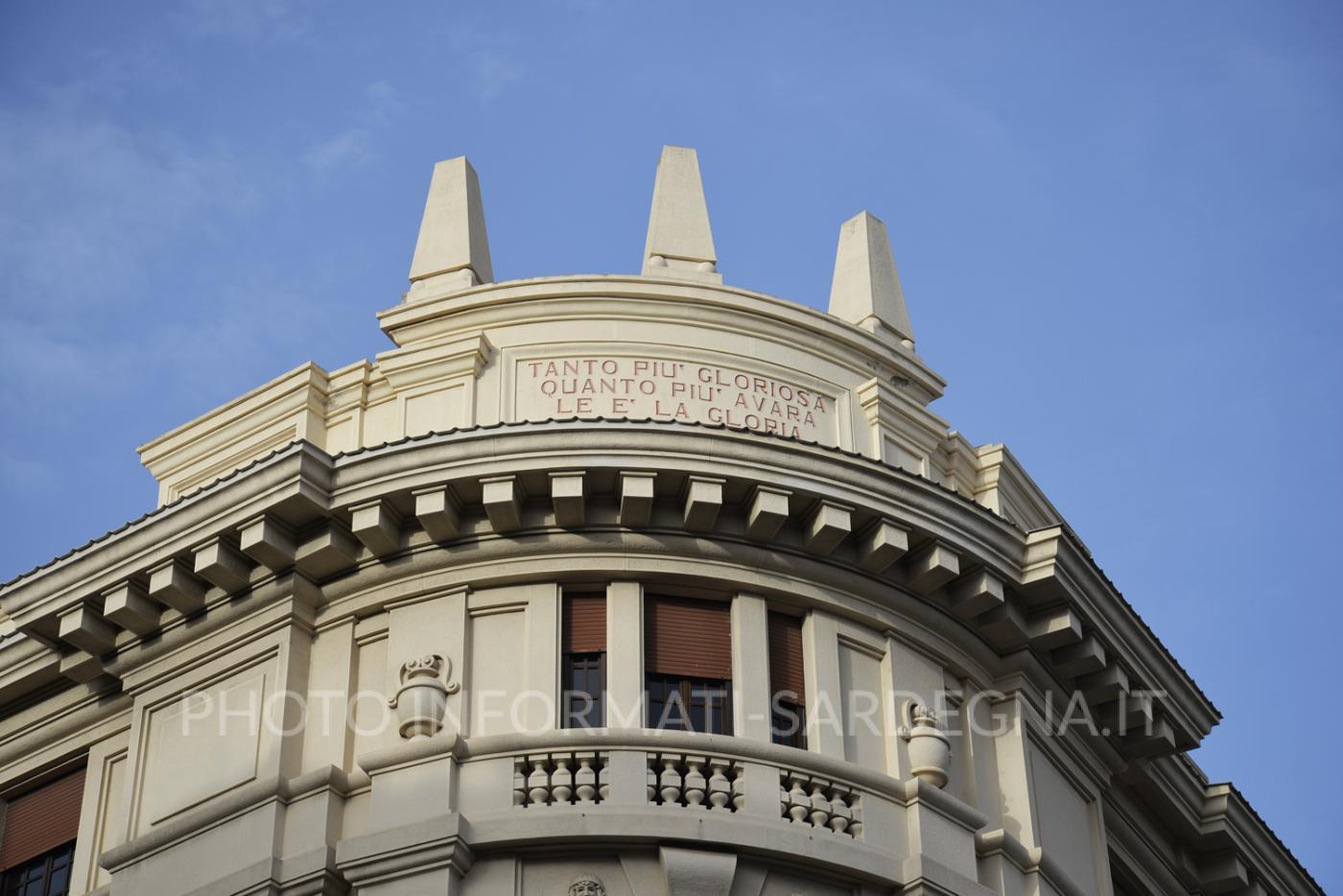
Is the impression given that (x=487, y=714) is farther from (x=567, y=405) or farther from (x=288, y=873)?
(x=567, y=405)

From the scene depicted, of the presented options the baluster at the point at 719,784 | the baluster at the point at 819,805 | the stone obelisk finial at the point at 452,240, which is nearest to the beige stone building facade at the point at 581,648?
the baluster at the point at 719,784

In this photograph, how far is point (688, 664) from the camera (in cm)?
2970

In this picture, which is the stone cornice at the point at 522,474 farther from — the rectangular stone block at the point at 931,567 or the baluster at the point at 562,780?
the baluster at the point at 562,780

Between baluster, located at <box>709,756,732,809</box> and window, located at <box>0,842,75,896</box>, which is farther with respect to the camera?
window, located at <box>0,842,75,896</box>

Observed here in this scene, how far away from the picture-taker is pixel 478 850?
2755 cm

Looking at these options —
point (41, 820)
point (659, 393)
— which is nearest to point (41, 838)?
point (41, 820)

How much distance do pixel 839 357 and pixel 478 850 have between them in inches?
368

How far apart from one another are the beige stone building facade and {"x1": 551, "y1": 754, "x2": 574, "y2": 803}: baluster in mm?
33

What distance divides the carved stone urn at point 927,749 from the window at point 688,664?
216cm

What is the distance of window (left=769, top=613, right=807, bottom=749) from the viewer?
96.5ft

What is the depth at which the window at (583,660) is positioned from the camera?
95.4 feet

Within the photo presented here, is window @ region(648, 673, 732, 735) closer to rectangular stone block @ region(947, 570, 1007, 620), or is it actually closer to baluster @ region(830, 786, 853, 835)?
baluster @ region(830, 786, 853, 835)

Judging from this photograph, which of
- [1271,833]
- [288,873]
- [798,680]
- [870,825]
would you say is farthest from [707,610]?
[1271,833]

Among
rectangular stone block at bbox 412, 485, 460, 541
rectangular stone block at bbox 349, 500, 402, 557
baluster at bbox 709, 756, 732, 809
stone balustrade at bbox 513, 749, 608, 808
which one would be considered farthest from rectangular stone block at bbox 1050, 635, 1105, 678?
rectangular stone block at bbox 349, 500, 402, 557
